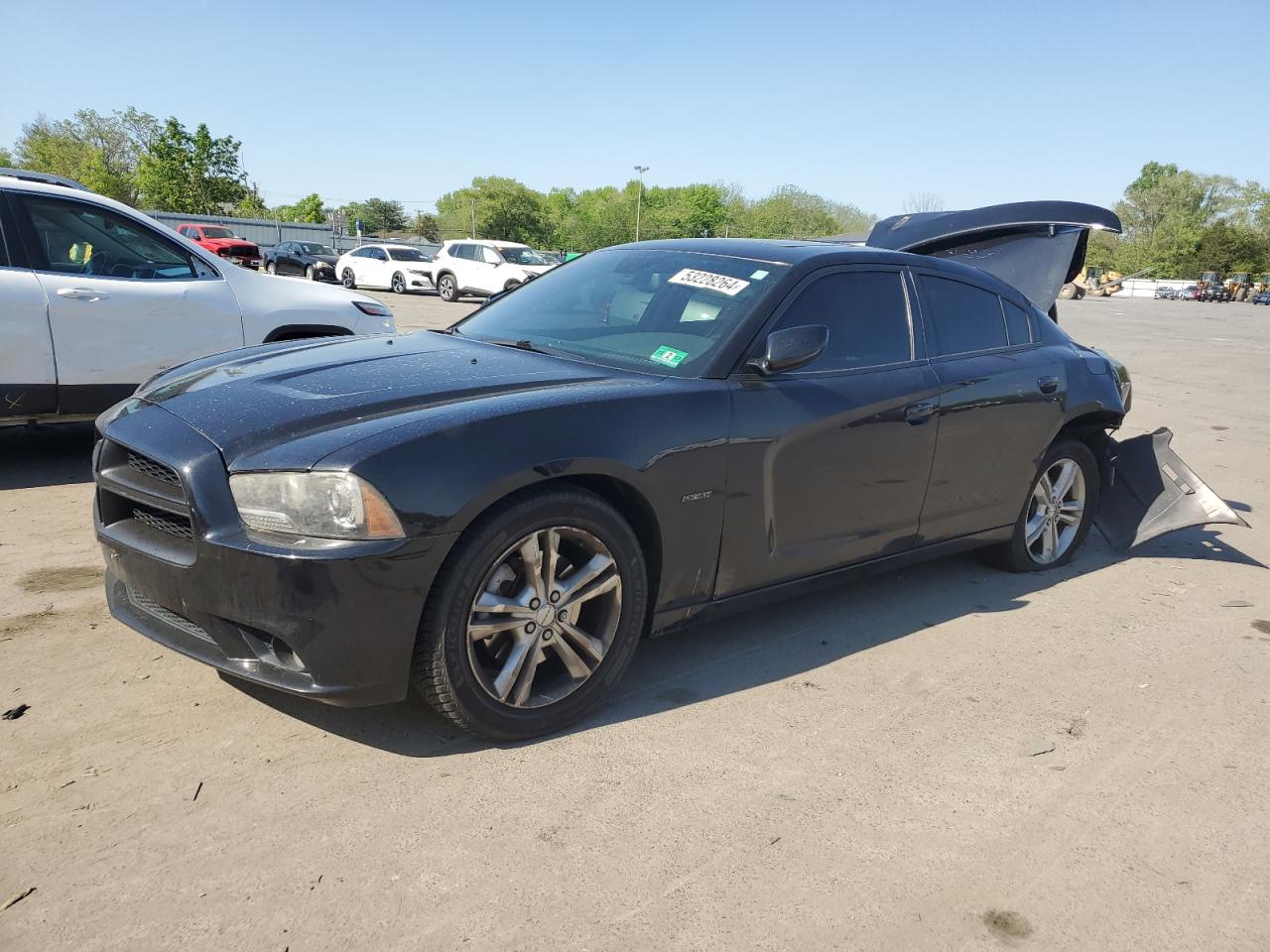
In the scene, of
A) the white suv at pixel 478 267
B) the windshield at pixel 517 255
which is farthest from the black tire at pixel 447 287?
the windshield at pixel 517 255

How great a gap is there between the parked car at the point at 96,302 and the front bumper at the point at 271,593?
314 cm

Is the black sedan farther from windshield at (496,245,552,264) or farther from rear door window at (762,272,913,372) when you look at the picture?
windshield at (496,245,552,264)

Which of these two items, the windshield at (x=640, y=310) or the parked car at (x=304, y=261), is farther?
the parked car at (x=304, y=261)

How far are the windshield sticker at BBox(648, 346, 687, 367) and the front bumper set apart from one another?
1.21m

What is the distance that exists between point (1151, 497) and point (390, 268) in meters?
25.3

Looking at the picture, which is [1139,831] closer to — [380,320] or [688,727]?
[688,727]

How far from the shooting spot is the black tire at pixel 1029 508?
498 cm

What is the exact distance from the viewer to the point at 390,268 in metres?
28.0

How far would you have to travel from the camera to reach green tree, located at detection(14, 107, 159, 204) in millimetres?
70188

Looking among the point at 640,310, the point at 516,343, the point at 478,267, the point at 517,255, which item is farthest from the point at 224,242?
the point at 640,310

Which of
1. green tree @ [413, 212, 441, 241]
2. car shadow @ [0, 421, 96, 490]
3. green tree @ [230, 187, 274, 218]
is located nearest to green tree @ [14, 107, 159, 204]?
green tree @ [230, 187, 274, 218]

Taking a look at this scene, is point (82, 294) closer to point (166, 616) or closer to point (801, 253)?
point (166, 616)

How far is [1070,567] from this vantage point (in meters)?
5.44

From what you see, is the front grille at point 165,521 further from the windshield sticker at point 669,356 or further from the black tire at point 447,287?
the black tire at point 447,287
